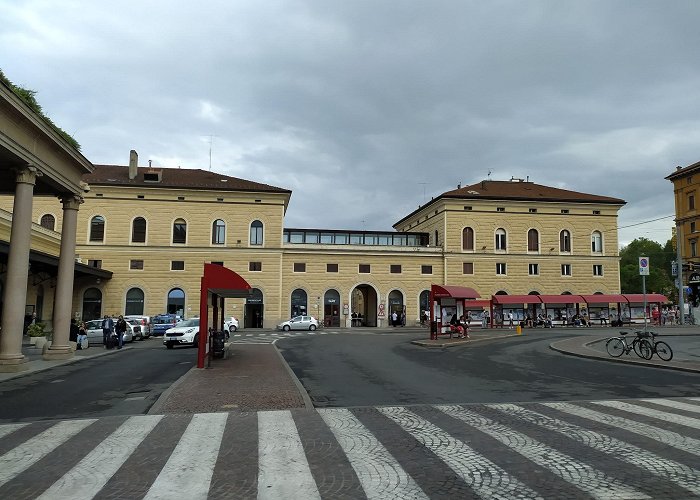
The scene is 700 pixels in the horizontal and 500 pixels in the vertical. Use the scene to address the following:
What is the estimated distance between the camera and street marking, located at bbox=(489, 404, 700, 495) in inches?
213

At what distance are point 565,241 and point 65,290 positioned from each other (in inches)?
2159

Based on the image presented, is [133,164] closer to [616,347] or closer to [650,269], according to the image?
[616,347]

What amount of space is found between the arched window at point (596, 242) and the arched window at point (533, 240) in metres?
7.06

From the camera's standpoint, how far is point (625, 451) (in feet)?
21.1

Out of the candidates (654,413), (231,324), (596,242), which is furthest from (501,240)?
(654,413)

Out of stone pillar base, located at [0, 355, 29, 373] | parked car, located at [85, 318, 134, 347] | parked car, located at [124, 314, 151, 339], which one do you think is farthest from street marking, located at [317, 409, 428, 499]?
parked car, located at [124, 314, 151, 339]

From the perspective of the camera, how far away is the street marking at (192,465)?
5039mm

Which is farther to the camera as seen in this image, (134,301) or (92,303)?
(134,301)

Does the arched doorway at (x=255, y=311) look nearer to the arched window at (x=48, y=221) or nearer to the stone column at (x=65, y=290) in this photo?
the arched window at (x=48, y=221)

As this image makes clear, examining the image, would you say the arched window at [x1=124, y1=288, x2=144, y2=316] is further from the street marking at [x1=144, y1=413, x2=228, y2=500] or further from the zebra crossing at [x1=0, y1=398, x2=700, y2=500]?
the street marking at [x1=144, y1=413, x2=228, y2=500]

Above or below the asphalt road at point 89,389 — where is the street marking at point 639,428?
above

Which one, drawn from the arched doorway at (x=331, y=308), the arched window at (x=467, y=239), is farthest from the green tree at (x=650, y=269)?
the arched doorway at (x=331, y=308)

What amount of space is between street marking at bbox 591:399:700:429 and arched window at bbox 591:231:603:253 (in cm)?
5575

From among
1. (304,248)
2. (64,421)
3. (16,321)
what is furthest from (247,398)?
(304,248)
